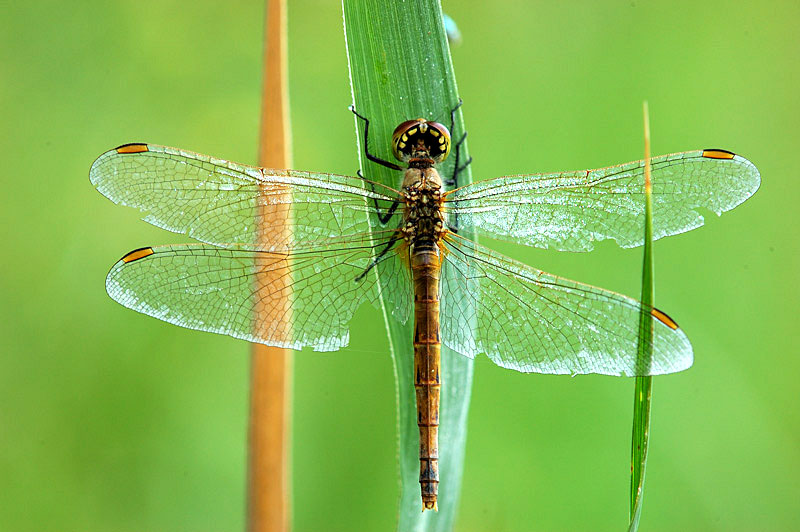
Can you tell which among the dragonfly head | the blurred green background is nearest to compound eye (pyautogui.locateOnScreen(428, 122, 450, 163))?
the dragonfly head

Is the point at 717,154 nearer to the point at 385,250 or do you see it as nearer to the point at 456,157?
the point at 456,157

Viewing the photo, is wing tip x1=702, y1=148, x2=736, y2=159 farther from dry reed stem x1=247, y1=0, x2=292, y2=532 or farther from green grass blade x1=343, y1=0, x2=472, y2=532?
dry reed stem x1=247, y1=0, x2=292, y2=532

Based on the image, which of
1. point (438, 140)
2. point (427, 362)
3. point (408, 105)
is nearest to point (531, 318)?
point (427, 362)

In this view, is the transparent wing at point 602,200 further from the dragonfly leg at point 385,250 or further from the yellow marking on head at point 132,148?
the yellow marking on head at point 132,148

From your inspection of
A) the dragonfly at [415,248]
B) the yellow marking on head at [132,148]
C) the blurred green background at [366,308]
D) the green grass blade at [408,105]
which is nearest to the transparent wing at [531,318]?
the dragonfly at [415,248]

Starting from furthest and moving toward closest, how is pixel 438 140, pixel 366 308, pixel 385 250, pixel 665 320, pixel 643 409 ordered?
pixel 366 308
pixel 385 250
pixel 438 140
pixel 665 320
pixel 643 409

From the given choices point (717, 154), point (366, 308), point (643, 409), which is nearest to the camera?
point (643, 409)
